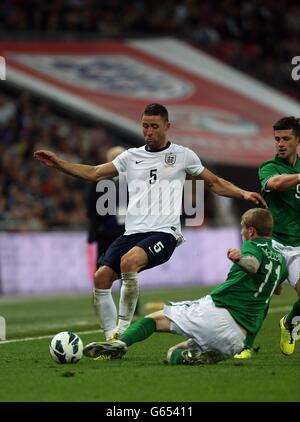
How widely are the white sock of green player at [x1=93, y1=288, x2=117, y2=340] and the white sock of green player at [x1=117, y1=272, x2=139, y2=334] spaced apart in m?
0.28

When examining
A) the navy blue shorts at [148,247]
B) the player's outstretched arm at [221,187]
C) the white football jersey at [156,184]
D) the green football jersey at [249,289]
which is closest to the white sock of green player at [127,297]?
the navy blue shorts at [148,247]

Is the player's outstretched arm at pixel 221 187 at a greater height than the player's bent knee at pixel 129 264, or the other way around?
the player's outstretched arm at pixel 221 187

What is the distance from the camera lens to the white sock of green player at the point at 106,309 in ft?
36.3

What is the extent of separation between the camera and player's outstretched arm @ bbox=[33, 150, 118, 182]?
1043 centimetres

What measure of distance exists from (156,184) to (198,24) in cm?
2250

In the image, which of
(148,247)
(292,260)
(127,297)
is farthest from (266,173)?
(127,297)

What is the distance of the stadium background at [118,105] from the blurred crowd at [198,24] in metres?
0.04

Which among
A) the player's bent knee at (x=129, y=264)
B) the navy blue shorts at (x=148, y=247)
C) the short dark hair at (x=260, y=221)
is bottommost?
the player's bent knee at (x=129, y=264)

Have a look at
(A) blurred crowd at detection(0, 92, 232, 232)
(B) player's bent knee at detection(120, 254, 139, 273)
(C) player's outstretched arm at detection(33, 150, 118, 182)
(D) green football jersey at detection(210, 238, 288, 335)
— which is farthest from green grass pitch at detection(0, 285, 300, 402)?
(A) blurred crowd at detection(0, 92, 232, 232)

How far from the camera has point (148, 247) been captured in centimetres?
1045

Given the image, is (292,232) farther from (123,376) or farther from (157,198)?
(123,376)

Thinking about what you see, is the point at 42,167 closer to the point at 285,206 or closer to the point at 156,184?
the point at 156,184

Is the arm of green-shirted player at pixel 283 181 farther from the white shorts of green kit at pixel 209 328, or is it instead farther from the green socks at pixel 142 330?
the green socks at pixel 142 330

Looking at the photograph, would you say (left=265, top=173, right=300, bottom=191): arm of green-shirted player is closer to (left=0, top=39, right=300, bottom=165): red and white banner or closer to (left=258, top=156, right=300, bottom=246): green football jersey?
(left=258, top=156, right=300, bottom=246): green football jersey
